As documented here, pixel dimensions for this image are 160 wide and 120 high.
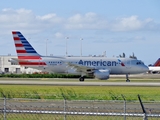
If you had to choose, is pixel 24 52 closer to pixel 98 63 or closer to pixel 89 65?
pixel 89 65

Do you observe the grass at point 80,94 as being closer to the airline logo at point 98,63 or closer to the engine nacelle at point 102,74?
the engine nacelle at point 102,74

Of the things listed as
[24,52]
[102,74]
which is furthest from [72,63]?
[24,52]

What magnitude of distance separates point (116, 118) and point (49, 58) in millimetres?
51458

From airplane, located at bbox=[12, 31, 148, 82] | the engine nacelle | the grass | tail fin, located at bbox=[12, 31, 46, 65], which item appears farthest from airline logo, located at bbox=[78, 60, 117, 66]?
the grass

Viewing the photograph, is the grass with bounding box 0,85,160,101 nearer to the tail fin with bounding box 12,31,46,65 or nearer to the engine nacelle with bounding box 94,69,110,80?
the engine nacelle with bounding box 94,69,110,80

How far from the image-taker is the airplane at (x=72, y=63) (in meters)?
68.9

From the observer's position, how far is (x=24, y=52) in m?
69.6

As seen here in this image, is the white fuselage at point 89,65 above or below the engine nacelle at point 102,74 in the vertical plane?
above

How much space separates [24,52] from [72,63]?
23.9ft

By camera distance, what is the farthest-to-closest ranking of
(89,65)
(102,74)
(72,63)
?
1. (89,65)
2. (72,63)
3. (102,74)

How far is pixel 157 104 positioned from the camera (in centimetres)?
2620

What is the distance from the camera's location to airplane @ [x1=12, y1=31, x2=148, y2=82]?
68.9m

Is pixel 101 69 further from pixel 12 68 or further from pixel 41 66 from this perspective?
pixel 12 68

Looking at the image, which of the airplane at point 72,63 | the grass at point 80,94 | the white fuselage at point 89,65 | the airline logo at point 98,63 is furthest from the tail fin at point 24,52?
the grass at point 80,94
